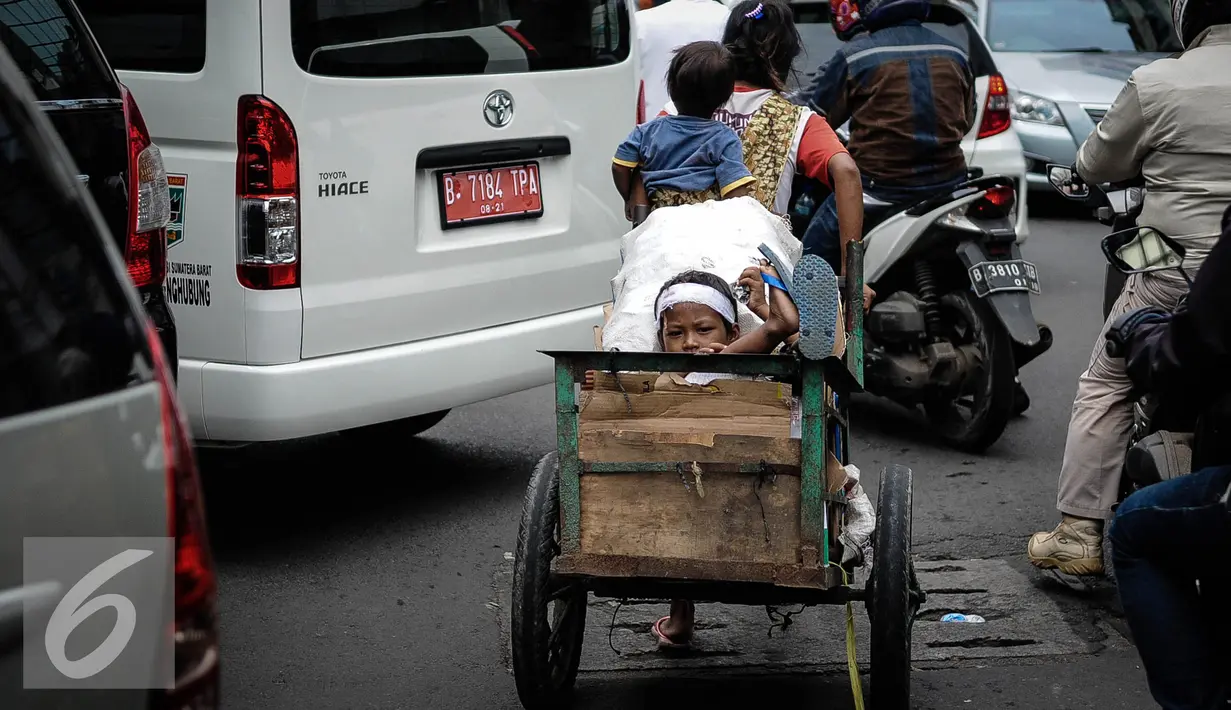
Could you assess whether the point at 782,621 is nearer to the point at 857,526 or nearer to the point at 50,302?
the point at 857,526

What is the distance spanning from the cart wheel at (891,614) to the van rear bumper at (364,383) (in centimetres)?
197

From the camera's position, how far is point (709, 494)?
3197mm

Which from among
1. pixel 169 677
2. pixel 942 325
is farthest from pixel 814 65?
pixel 169 677

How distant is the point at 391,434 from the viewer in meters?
6.23

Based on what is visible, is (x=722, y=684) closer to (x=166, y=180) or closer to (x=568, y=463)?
(x=568, y=463)

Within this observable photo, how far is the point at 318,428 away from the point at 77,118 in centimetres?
128

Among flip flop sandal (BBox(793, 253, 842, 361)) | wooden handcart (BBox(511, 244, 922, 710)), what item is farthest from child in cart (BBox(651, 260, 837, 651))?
flip flop sandal (BBox(793, 253, 842, 361))

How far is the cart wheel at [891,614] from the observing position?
3256 millimetres

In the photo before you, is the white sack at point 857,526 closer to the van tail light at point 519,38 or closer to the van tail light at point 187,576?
the van tail light at point 187,576

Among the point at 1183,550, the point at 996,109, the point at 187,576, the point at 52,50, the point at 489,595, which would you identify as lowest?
the point at 489,595

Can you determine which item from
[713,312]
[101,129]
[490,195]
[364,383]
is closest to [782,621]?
[713,312]

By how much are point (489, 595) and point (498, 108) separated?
1.65 metres

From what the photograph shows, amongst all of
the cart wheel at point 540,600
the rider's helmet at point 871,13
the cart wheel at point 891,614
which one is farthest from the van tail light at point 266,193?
the rider's helmet at point 871,13

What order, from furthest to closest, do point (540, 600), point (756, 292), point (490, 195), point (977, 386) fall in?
1. point (977, 386)
2. point (490, 195)
3. point (756, 292)
4. point (540, 600)
